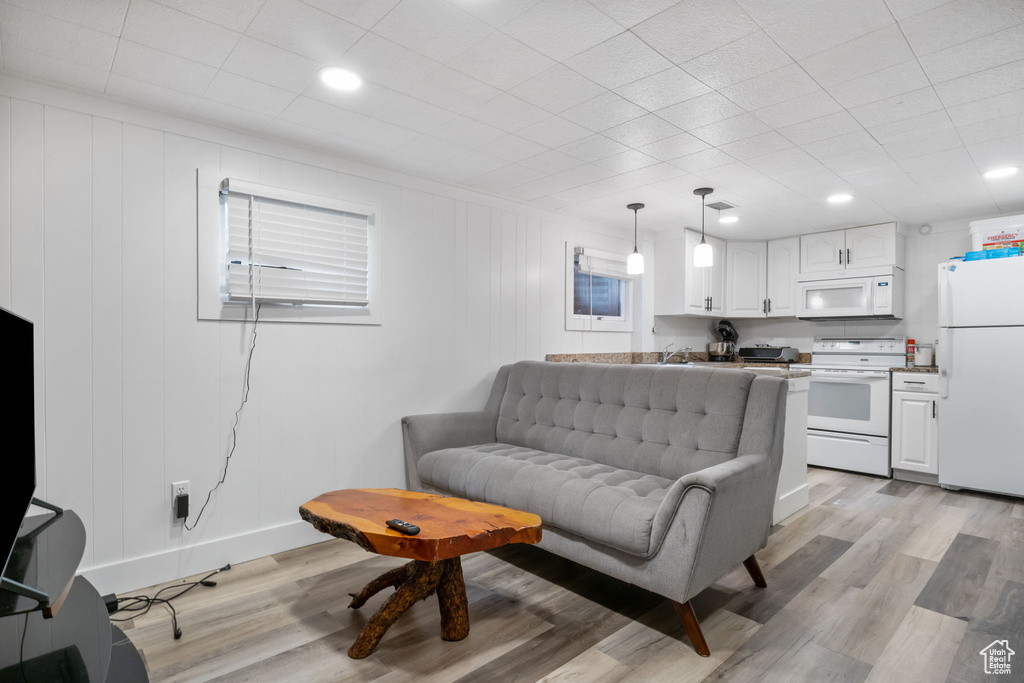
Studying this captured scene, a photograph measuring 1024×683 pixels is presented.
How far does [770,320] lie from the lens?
5645 millimetres

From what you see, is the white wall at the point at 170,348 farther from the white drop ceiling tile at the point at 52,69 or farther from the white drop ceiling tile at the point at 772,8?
the white drop ceiling tile at the point at 772,8

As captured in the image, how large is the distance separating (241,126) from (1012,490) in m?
5.28

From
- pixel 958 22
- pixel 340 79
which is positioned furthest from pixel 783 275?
pixel 340 79

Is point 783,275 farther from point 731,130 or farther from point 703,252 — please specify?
point 731,130

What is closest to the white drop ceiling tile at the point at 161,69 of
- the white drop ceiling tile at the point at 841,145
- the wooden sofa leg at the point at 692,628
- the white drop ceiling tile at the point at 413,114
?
the white drop ceiling tile at the point at 413,114

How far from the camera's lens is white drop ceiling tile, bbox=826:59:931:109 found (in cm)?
203

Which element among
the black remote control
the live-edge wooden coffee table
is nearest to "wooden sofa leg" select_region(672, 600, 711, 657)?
the live-edge wooden coffee table

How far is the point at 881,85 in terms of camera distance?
214 centimetres

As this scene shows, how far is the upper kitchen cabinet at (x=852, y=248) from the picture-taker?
4484 mm

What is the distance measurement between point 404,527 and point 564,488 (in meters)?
0.77

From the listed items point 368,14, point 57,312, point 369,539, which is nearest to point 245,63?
point 368,14

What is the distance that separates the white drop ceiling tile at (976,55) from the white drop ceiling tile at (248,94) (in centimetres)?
249

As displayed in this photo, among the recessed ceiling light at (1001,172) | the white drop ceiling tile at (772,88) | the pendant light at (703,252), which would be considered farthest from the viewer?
the pendant light at (703,252)

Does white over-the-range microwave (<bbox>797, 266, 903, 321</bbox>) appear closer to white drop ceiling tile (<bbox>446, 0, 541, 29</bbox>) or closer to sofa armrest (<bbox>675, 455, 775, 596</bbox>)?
sofa armrest (<bbox>675, 455, 775, 596</bbox>)
